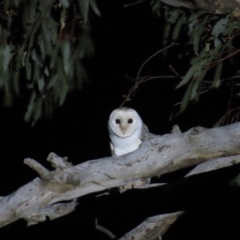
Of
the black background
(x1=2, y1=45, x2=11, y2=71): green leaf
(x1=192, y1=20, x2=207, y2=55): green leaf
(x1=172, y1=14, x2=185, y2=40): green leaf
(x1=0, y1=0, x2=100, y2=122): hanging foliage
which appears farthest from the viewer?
the black background

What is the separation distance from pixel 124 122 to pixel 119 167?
4.19 feet

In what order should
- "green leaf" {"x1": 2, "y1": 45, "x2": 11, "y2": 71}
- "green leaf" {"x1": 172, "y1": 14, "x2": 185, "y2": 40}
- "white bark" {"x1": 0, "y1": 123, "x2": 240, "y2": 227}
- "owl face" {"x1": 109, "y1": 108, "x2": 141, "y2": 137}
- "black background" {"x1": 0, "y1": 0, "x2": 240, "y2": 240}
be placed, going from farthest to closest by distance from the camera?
1. "owl face" {"x1": 109, "y1": 108, "x2": 141, "y2": 137}
2. "black background" {"x1": 0, "y1": 0, "x2": 240, "y2": 240}
3. "green leaf" {"x1": 172, "y1": 14, "x2": 185, "y2": 40}
4. "green leaf" {"x1": 2, "y1": 45, "x2": 11, "y2": 71}
5. "white bark" {"x1": 0, "y1": 123, "x2": 240, "y2": 227}

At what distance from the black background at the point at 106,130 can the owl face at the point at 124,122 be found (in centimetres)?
33

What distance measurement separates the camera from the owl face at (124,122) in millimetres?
4238

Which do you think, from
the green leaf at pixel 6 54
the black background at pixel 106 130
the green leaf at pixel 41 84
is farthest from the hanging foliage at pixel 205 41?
the green leaf at pixel 6 54

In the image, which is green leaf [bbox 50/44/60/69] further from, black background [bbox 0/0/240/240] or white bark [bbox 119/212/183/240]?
white bark [bbox 119/212/183/240]

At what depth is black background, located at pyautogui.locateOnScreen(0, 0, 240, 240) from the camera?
13.5 feet

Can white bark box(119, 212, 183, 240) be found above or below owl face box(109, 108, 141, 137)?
below

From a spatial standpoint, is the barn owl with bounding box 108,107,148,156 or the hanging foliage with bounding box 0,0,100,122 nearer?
the hanging foliage with bounding box 0,0,100,122

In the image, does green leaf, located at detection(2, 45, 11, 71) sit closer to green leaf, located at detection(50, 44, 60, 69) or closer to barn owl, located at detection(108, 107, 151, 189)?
green leaf, located at detection(50, 44, 60, 69)

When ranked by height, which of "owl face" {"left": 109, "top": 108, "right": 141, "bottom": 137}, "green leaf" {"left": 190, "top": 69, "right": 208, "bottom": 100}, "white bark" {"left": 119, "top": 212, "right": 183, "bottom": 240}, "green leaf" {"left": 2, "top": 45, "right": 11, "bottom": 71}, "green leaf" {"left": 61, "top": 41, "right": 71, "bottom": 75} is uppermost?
"green leaf" {"left": 2, "top": 45, "right": 11, "bottom": 71}

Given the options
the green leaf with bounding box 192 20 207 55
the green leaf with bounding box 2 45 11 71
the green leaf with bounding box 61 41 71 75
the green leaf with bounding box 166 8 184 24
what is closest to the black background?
the green leaf with bounding box 166 8 184 24

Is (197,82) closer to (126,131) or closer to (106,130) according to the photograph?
(126,131)

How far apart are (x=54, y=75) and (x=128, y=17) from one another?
1450 millimetres
